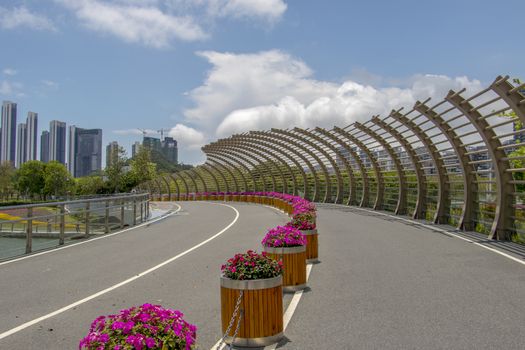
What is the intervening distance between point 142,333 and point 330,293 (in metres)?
4.12

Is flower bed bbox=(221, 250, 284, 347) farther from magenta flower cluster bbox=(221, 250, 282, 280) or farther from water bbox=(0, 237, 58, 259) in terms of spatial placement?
water bbox=(0, 237, 58, 259)

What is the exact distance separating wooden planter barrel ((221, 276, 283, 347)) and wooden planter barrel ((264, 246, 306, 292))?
2.09 meters

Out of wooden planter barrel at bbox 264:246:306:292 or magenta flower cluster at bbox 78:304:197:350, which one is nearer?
magenta flower cluster at bbox 78:304:197:350

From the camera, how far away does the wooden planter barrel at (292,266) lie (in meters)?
7.02

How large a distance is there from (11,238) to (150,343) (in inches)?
363

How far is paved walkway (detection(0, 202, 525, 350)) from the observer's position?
16.1 ft

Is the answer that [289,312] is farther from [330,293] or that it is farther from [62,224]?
[62,224]

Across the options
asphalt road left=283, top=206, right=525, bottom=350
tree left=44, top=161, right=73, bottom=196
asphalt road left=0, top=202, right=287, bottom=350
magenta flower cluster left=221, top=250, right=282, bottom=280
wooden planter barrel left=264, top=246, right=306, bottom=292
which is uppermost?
tree left=44, top=161, right=73, bottom=196

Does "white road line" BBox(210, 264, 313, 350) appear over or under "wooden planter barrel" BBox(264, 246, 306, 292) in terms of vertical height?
under

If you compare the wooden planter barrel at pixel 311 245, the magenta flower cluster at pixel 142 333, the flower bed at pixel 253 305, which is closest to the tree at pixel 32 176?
the wooden planter barrel at pixel 311 245

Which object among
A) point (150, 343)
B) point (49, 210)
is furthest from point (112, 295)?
point (49, 210)

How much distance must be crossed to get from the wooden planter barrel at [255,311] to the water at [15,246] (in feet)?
24.7

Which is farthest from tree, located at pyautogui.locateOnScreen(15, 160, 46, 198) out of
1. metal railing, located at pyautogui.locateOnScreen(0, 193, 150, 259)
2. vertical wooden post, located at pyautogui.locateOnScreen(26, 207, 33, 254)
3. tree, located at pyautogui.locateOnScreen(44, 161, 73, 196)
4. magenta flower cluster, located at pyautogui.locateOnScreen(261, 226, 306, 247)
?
magenta flower cluster, located at pyautogui.locateOnScreen(261, 226, 306, 247)

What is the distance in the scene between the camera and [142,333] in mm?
3092
